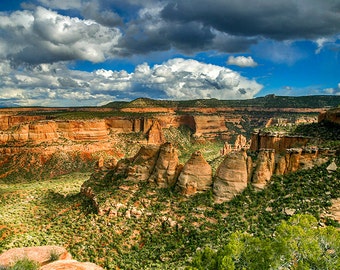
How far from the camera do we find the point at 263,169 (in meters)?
40.8

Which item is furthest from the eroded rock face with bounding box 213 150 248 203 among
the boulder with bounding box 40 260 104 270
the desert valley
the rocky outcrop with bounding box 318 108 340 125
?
the rocky outcrop with bounding box 318 108 340 125

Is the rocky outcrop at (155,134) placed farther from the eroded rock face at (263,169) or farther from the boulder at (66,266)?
the boulder at (66,266)

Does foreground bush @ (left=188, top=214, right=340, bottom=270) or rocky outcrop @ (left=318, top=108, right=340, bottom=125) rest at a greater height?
rocky outcrop @ (left=318, top=108, right=340, bottom=125)

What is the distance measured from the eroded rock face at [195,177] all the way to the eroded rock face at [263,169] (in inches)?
253

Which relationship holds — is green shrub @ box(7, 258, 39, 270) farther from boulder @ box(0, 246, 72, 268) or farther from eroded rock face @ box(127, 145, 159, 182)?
eroded rock face @ box(127, 145, 159, 182)

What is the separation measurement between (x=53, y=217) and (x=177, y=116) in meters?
129

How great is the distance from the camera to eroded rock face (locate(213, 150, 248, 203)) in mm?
40469

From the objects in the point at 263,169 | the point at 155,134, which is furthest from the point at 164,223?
the point at 155,134

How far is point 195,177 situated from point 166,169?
17.3 feet

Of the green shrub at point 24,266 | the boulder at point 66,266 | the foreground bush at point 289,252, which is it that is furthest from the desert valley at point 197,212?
the green shrub at point 24,266

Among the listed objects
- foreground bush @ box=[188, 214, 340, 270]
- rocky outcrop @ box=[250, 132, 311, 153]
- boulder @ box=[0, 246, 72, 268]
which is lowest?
boulder @ box=[0, 246, 72, 268]

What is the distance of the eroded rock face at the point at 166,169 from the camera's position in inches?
1799

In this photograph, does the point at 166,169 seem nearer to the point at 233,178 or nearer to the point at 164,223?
the point at 164,223

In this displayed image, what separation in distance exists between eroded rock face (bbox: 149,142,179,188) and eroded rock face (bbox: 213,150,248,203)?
7.51 meters
